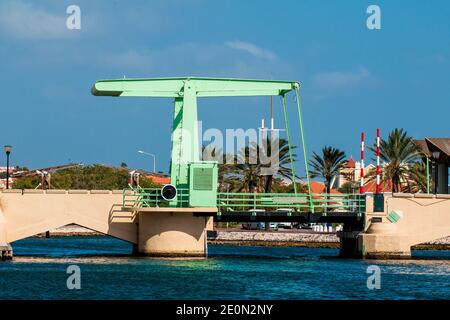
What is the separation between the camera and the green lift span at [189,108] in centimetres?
5409

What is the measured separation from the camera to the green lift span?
177 ft

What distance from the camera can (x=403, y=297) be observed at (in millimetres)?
37031

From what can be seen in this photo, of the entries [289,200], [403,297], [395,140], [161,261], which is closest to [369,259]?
[289,200]

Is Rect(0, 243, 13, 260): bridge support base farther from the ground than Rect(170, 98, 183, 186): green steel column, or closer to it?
closer to it

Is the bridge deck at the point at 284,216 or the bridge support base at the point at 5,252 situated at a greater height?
the bridge deck at the point at 284,216

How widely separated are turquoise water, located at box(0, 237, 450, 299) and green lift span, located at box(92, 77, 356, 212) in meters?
3.41

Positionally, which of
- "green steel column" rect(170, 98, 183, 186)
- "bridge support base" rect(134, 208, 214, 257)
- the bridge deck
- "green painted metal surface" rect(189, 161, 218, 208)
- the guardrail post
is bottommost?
"bridge support base" rect(134, 208, 214, 257)

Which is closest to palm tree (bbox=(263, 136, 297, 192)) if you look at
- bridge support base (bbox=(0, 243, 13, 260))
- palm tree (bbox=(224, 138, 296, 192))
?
palm tree (bbox=(224, 138, 296, 192))

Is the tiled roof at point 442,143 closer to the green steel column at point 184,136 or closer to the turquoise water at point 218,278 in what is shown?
the turquoise water at point 218,278

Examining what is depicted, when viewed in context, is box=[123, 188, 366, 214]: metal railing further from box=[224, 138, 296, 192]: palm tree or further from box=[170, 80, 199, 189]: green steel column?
box=[224, 138, 296, 192]: palm tree

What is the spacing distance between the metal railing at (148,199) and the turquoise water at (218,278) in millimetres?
2850

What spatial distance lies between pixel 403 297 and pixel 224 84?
20.6 metres

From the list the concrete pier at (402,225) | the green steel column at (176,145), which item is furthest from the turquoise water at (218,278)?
the green steel column at (176,145)
